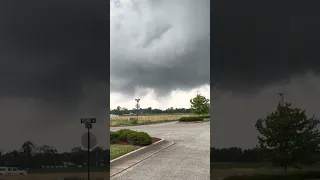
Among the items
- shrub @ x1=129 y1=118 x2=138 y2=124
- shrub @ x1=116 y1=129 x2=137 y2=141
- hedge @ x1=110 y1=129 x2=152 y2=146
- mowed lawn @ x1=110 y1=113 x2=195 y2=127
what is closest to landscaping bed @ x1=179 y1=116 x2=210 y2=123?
mowed lawn @ x1=110 y1=113 x2=195 y2=127

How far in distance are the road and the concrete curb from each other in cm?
15

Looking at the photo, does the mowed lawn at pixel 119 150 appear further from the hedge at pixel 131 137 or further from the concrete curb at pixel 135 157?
the hedge at pixel 131 137

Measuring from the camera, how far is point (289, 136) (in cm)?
696

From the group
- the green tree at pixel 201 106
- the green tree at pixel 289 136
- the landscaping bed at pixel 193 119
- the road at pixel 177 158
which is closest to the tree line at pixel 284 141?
the green tree at pixel 289 136

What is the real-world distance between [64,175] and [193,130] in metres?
4.95

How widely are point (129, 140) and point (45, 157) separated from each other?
10.0ft

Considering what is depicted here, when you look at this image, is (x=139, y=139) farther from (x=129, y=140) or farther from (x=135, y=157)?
(x=135, y=157)

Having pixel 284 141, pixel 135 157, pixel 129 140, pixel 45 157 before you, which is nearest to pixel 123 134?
pixel 129 140

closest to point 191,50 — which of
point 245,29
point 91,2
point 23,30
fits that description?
point 245,29

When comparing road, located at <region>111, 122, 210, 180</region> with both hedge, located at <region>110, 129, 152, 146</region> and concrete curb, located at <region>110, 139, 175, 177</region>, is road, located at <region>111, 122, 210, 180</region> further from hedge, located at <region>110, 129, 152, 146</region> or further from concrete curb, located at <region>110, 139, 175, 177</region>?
Answer: hedge, located at <region>110, 129, 152, 146</region>

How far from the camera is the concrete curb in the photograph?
7.85 m

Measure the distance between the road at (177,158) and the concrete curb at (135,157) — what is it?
0.15 m

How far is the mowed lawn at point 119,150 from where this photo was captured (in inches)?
328

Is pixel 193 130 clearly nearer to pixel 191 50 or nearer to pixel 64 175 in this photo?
pixel 191 50
